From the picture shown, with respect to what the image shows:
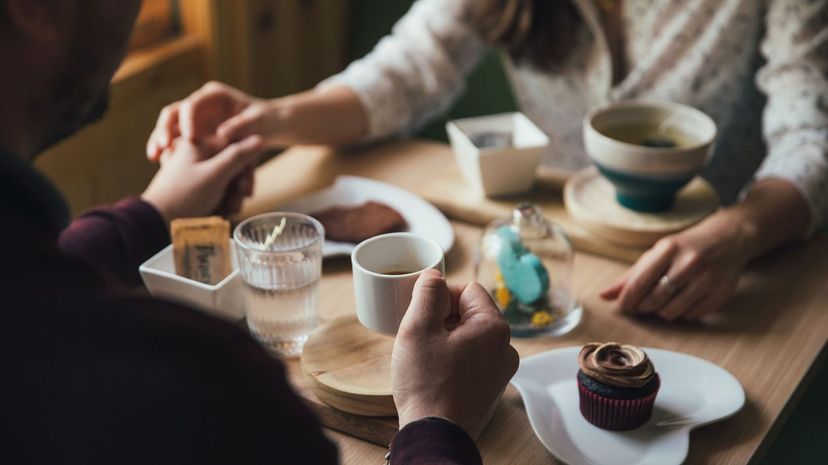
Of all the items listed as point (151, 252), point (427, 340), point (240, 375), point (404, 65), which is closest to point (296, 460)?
point (240, 375)

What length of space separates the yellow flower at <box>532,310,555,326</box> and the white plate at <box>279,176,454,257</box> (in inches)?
7.8

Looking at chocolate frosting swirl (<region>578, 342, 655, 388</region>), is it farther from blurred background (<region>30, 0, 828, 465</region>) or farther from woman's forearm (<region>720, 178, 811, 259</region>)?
blurred background (<region>30, 0, 828, 465</region>)

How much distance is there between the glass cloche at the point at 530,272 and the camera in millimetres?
1129

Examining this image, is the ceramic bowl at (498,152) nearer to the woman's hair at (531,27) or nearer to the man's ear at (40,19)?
the woman's hair at (531,27)

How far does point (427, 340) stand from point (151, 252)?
1.57 ft

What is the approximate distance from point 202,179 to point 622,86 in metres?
0.78

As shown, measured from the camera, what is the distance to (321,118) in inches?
59.5

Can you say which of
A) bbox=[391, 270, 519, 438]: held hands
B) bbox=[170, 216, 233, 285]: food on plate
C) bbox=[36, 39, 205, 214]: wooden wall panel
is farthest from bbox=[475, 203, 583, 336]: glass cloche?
bbox=[36, 39, 205, 214]: wooden wall panel

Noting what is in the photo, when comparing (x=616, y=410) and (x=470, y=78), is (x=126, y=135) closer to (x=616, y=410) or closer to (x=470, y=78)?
(x=470, y=78)

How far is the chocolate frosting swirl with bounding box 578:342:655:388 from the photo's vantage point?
93 cm

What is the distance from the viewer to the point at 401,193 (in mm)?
1391

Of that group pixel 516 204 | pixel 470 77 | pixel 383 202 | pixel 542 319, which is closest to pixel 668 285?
pixel 542 319

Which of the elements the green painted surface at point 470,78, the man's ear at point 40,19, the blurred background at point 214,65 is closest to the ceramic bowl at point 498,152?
the man's ear at point 40,19

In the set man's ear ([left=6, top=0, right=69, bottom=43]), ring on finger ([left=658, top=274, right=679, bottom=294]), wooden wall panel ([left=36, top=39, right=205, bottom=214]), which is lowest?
wooden wall panel ([left=36, top=39, right=205, bottom=214])
